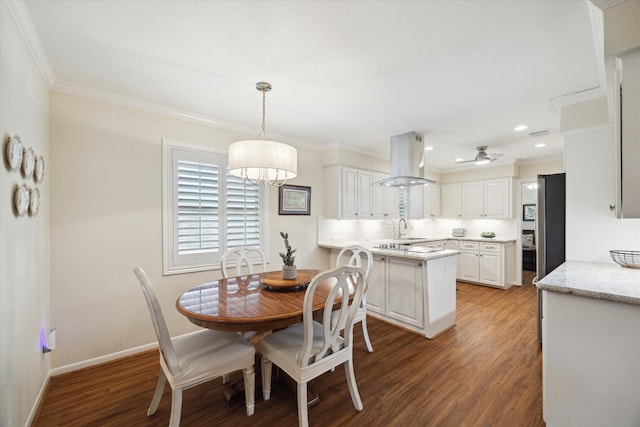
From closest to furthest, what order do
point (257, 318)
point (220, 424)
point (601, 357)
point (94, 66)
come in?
point (601, 357), point (257, 318), point (220, 424), point (94, 66)

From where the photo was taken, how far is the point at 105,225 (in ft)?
8.28

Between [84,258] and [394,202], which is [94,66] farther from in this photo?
[394,202]

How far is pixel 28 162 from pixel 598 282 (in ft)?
12.0

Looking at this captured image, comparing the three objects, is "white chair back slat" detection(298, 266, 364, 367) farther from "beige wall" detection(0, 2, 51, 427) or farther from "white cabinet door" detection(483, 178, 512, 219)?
"white cabinet door" detection(483, 178, 512, 219)

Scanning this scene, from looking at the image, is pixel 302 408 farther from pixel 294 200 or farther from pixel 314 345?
pixel 294 200

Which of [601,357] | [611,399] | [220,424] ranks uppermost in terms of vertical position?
[601,357]

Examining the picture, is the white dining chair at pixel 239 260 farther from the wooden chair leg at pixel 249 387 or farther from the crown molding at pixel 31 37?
the crown molding at pixel 31 37

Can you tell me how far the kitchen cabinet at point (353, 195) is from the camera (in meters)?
4.21

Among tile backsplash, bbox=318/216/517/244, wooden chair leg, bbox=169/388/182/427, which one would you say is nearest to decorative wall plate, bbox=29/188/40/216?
wooden chair leg, bbox=169/388/182/427

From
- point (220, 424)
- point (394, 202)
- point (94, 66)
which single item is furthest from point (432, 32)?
point (394, 202)

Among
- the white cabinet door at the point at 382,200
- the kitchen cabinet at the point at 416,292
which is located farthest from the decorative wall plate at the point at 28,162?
the white cabinet door at the point at 382,200

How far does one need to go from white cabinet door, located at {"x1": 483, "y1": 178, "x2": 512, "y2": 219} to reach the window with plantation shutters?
4828 mm

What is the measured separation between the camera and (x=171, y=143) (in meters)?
2.90

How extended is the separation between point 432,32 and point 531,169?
5.15 m
